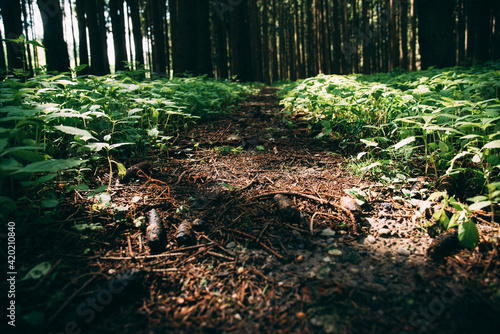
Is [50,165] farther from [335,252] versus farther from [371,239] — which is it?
[371,239]

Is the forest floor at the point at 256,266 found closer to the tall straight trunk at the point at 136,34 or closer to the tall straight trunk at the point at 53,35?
the tall straight trunk at the point at 53,35

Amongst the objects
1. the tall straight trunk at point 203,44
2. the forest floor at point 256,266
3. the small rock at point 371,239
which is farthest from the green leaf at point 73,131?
the tall straight trunk at point 203,44

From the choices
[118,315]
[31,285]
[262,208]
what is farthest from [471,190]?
[31,285]

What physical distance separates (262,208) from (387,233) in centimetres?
84

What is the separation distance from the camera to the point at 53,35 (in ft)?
18.0

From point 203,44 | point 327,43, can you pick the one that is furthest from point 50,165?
point 327,43

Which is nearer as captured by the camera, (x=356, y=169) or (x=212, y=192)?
(x=212, y=192)

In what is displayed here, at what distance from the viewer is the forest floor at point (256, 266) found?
3.53ft

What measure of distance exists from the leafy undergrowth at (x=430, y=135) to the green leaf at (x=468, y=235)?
0.04 feet

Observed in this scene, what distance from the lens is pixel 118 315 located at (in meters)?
1.11

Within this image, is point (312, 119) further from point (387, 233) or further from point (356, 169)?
point (387, 233)

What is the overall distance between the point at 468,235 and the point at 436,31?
8753 millimetres

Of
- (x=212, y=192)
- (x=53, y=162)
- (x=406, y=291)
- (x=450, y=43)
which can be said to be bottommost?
(x=406, y=291)

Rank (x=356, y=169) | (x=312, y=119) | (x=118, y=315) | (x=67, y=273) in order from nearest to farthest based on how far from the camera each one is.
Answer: (x=118, y=315) → (x=67, y=273) → (x=356, y=169) → (x=312, y=119)
